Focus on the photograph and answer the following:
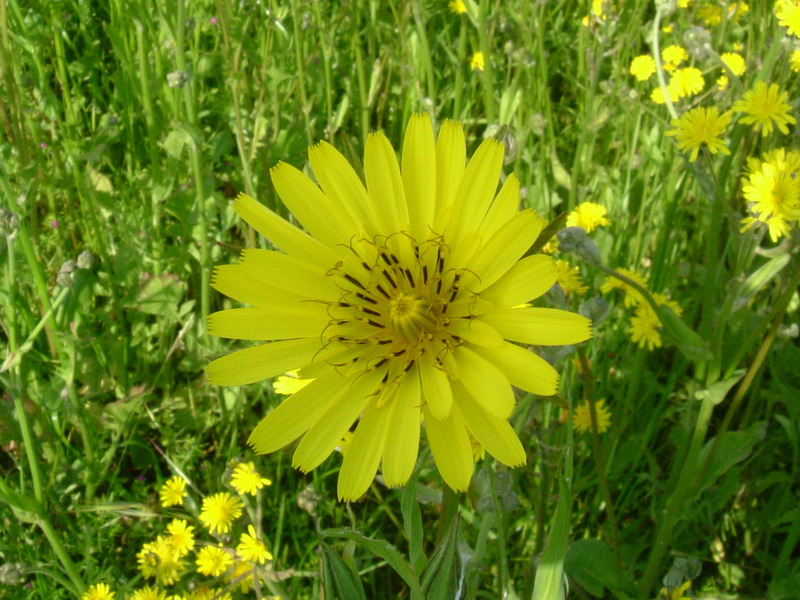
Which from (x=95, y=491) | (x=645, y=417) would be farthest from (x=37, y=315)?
(x=645, y=417)

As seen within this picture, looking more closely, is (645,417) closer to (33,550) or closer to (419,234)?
(419,234)

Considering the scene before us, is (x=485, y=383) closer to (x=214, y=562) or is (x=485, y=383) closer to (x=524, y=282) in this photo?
(x=524, y=282)

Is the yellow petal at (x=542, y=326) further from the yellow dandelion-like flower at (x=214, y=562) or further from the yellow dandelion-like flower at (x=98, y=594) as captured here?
the yellow dandelion-like flower at (x=98, y=594)

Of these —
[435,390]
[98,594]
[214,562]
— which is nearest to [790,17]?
[435,390]

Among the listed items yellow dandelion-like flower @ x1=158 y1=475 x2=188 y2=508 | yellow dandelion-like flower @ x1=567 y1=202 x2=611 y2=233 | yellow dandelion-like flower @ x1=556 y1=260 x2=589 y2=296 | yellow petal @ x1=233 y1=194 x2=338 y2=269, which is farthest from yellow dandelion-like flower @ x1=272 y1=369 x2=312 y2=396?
yellow dandelion-like flower @ x1=567 y1=202 x2=611 y2=233

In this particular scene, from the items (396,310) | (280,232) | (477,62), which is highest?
(477,62)

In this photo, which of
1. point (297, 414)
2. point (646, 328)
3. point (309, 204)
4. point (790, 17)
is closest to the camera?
point (297, 414)

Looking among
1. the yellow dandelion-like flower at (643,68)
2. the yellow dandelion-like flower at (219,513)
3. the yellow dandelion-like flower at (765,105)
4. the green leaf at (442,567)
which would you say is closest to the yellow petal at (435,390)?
the green leaf at (442,567)
